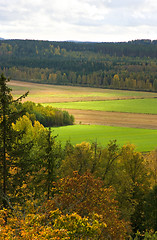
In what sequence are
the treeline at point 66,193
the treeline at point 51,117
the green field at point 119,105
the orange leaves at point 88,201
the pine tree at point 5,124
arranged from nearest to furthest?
the treeline at point 66,193, the orange leaves at point 88,201, the pine tree at point 5,124, the treeline at point 51,117, the green field at point 119,105

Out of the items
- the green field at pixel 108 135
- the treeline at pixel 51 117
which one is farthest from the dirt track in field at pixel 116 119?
the green field at pixel 108 135

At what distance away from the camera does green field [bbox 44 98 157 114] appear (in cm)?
15093

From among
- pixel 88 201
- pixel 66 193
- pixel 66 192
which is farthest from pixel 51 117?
pixel 88 201

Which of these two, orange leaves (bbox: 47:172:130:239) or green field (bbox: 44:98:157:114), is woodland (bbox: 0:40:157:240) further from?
green field (bbox: 44:98:157:114)

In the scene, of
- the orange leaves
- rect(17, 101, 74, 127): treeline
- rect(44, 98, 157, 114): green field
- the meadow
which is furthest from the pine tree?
rect(44, 98, 157, 114): green field

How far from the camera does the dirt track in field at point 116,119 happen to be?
11888 centimetres

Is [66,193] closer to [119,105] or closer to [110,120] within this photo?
[110,120]

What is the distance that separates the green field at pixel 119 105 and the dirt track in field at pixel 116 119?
9.45 metres

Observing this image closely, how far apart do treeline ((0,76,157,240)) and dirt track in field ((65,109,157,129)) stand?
2056 inches

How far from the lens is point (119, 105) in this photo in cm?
16500

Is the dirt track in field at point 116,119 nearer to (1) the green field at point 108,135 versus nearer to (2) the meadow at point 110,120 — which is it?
(2) the meadow at point 110,120

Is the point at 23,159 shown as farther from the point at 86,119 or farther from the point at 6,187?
the point at 86,119

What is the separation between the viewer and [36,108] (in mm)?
130875

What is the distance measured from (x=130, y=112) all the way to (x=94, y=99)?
4750 cm
